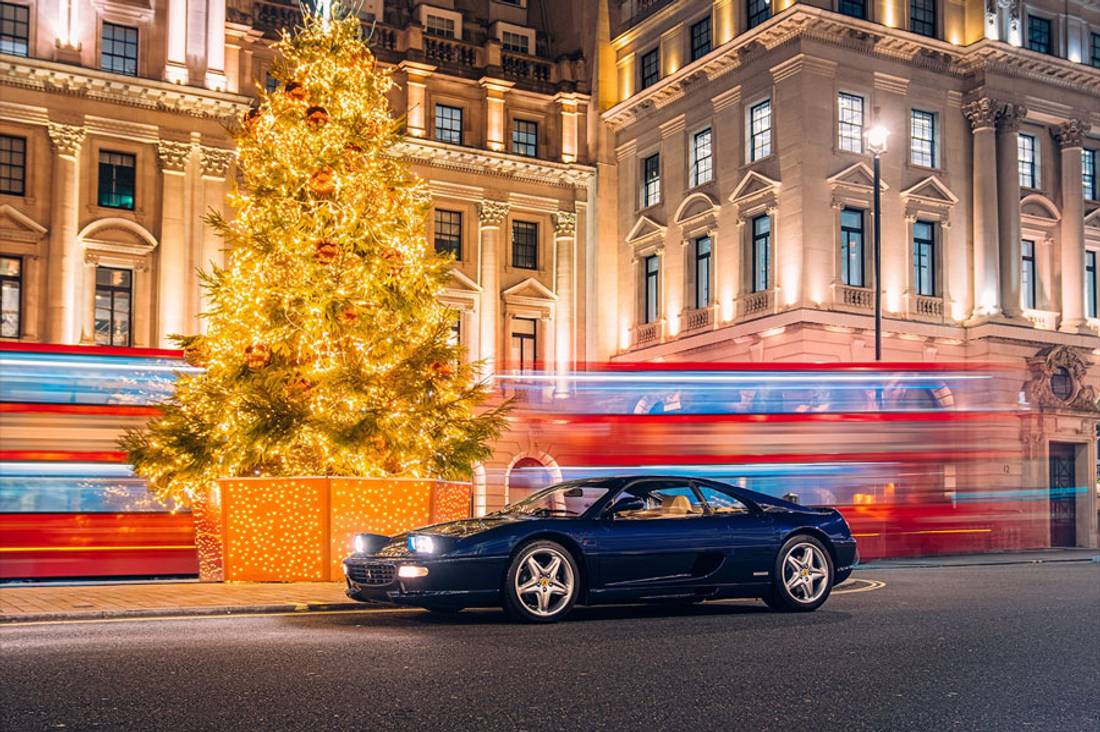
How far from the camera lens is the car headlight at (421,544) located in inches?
435

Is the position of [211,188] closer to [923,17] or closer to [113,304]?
[113,304]

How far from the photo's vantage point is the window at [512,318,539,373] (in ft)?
154

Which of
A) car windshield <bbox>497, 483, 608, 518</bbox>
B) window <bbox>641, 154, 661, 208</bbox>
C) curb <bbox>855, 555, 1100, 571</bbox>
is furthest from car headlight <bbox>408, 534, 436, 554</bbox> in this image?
window <bbox>641, 154, 661, 208</bbox>

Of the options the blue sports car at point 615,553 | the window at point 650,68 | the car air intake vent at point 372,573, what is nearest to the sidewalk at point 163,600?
the blue sports car at point 615,553

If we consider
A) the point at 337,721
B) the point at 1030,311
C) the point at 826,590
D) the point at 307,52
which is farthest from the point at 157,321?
the point at 337,721

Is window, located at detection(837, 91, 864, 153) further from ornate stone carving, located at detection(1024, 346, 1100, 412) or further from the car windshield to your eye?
the car windshield

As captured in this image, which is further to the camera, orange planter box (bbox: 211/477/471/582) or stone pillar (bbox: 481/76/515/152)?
stone pillar (bbox: 481/76/515/152)

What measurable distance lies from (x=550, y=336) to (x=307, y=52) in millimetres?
28561

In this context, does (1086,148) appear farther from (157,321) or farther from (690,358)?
(157,321)

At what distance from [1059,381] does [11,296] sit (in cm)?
3272

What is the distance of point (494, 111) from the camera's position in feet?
154

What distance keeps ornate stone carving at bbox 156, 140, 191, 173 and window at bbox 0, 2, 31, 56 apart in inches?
183

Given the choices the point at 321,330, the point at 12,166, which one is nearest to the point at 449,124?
the point at 12,166

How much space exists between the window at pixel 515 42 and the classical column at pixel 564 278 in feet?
22.2
